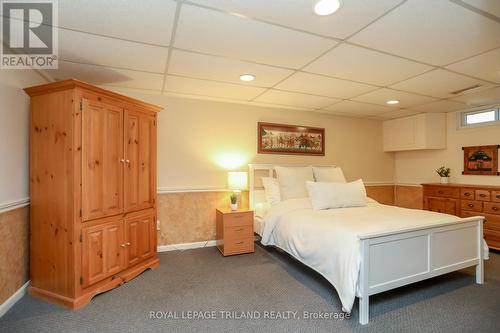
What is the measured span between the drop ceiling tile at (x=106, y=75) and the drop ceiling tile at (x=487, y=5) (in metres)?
2.70

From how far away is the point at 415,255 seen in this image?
230cm

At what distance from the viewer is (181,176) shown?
146 inches

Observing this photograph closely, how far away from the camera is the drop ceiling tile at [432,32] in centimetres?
165

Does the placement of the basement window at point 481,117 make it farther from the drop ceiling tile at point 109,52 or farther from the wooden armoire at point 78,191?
the wooden armoire at point 78,191

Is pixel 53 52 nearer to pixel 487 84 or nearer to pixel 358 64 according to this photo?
pixel 358 64

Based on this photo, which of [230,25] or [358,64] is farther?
[358,64]

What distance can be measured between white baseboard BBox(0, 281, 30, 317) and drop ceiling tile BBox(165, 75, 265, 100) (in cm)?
249

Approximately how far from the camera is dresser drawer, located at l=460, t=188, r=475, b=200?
379 cm

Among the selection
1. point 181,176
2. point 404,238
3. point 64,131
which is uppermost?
point 64,131

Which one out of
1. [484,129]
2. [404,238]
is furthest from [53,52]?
[484,129]

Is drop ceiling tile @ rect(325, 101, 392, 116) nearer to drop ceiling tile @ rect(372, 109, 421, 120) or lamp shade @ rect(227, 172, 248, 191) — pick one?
drop ceiling tile @ rect(372, 109, 421, 120)

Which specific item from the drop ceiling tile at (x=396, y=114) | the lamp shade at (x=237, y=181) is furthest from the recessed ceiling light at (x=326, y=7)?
the drop ceiling tile at (x=396, y=114)

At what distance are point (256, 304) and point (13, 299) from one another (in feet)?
6.88

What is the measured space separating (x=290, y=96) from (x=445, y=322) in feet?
9.58
